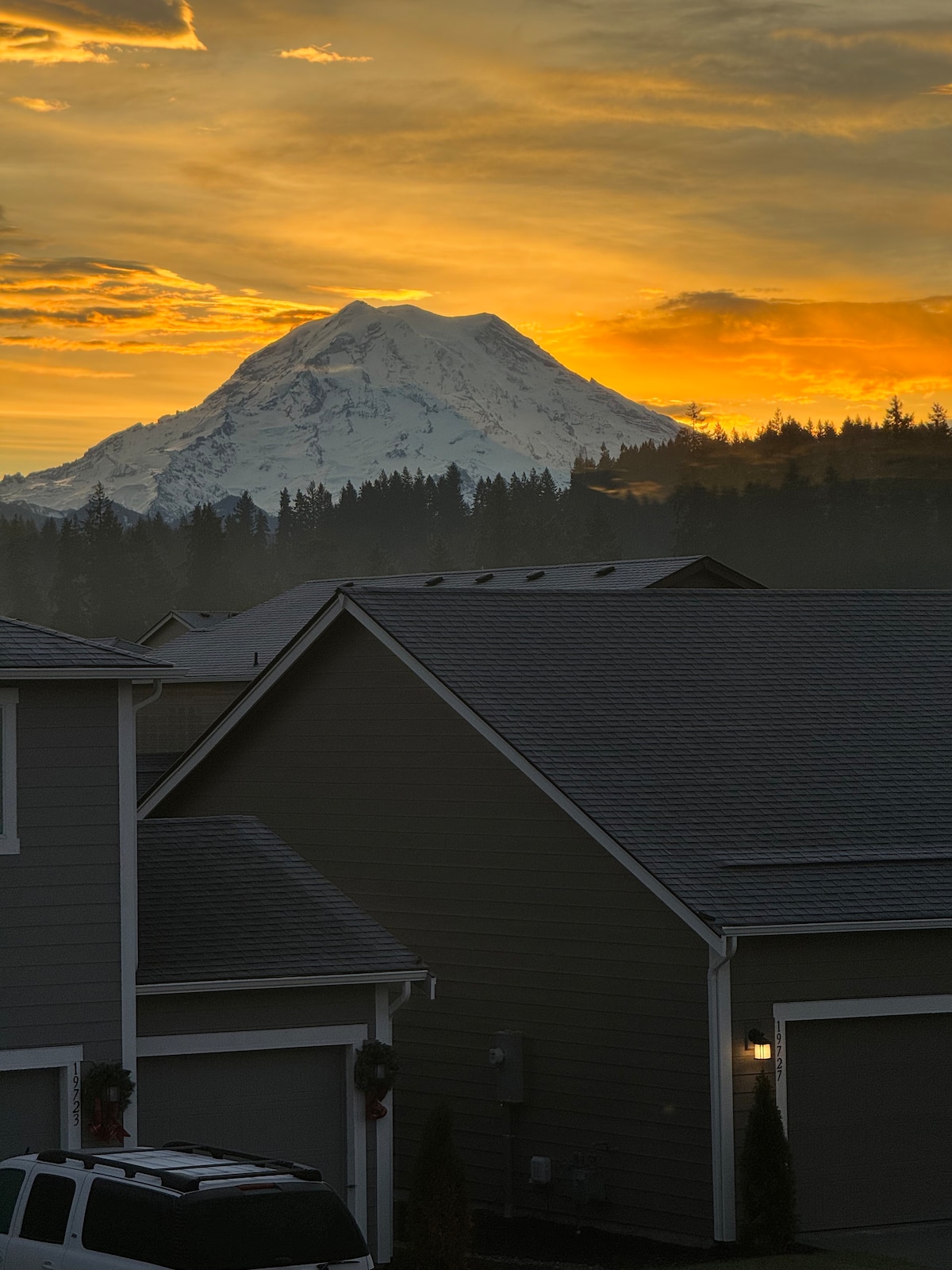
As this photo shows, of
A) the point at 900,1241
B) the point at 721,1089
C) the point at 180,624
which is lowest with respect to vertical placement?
the point at 900,1241

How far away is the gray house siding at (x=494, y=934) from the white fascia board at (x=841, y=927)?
76 centimetres

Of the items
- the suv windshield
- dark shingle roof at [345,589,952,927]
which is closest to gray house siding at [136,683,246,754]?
dark shingle roof at [345,589,952,927]

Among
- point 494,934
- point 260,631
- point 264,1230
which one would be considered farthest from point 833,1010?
point 260,631

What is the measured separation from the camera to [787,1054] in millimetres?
18969

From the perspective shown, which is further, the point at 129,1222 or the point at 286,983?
the point at 286,983

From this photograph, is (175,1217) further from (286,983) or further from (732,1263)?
(732,1263)

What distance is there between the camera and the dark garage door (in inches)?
750

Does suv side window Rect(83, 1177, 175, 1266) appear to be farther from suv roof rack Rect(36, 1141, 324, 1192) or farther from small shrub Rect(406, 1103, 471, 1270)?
small shrub Rect(406, 1103, 471, 1270)

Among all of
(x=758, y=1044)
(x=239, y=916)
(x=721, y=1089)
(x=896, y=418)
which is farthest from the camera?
(x=896, y=418)

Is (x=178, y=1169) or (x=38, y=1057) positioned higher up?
(x=38, y=1057)

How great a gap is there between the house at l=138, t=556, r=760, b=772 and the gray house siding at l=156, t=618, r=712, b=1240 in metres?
13.5

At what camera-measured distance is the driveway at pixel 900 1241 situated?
1780cm

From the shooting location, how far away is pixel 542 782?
2034 centimetres

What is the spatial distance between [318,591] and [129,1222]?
135 ft
